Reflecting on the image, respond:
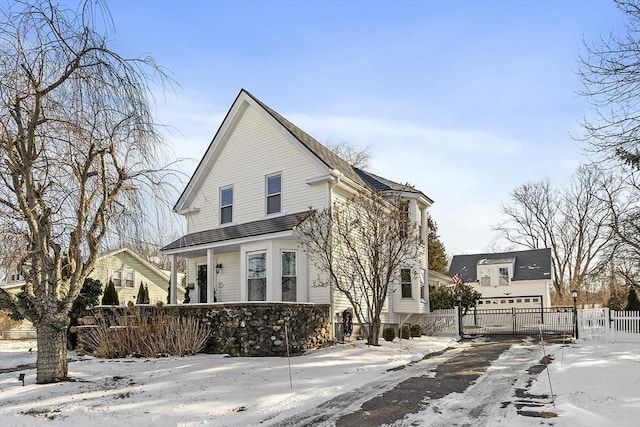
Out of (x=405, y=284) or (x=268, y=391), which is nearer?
(x=268, y=391)

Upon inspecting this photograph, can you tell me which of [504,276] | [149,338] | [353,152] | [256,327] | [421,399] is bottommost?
[421,399]

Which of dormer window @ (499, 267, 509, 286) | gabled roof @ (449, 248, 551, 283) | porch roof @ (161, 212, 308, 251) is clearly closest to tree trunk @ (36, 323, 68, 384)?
porch roof @ (161, 212, 308, 251)

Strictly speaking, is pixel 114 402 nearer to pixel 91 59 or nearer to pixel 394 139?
pixel 91 59

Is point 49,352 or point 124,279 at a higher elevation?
point 124,279

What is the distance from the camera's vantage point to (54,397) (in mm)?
8156

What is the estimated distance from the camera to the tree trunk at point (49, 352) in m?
9.27

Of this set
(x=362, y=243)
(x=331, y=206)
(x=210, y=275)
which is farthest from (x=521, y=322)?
(x=210, y=275)

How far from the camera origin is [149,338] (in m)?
13.4

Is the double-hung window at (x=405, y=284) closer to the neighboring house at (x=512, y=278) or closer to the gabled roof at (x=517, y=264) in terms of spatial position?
the neighboring house at (x=512, y=278)

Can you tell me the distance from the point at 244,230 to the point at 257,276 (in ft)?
5.96

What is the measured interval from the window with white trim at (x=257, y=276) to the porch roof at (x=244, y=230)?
799mm

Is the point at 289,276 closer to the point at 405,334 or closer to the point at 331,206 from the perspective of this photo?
the point at 331,206

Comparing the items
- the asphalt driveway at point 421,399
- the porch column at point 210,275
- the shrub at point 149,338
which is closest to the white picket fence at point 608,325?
the asphalt driveway at point 421,399

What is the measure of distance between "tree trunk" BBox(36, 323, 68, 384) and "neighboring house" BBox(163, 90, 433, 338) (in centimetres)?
718
